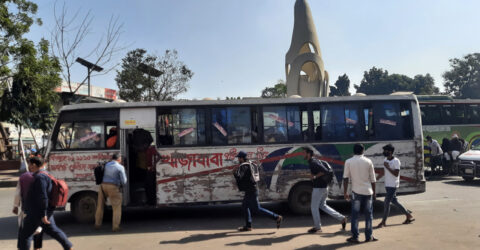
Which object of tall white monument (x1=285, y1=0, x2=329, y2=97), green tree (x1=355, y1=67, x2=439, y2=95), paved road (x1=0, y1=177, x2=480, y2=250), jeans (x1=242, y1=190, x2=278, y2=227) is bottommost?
paved road (x1=0, y1=177, x2=480, y2=250)

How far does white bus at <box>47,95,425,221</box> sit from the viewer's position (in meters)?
8.63

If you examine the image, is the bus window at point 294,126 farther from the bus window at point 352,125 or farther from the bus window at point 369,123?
the bus window at point 369,123

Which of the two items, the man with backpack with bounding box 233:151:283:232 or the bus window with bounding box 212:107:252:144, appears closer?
the man with backpack with bounding box 233:151:283:232

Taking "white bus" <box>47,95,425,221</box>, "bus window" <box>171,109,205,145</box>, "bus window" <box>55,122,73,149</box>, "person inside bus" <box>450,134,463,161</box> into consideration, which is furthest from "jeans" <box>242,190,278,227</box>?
"person inside bus" <box>450,134,463,161</box>

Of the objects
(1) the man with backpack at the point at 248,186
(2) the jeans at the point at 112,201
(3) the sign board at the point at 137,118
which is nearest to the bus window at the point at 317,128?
(1) the man with backpack at the point at 248,186

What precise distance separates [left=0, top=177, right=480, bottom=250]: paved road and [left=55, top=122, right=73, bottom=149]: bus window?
179cm

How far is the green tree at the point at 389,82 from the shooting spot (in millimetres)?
87562

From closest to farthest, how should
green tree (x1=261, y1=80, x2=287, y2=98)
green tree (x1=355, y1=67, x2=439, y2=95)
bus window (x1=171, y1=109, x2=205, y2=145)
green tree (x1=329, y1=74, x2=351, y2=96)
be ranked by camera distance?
bus window (x1=171, y1=109, x2=205, y2=145)
green tree (x1=261, y1=80, x2=287, y2=98)
green tree (x1=355, y1=67, x2=439, y2=95)
green tree (x1=329, y1=74, x2=351, y2=96)

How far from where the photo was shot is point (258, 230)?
7637 mm

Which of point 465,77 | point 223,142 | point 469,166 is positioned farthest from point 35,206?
point 465,77

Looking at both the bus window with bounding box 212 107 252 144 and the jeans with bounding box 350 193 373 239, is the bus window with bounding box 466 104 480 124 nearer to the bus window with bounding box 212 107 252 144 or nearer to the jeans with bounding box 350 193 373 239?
the bus window with bounding box 212 107 252 144

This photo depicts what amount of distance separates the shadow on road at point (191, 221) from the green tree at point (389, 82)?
272 ft

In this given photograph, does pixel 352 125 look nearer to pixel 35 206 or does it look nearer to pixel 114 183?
pixel 114 183

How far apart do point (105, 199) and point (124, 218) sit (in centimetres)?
140
